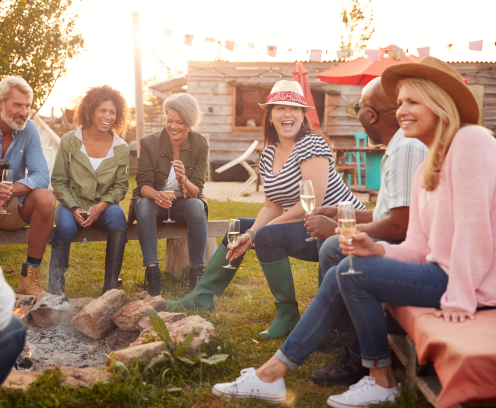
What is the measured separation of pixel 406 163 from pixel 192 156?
2.26 m

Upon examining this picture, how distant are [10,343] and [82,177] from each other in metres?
2.67

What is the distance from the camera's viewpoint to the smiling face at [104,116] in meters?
4.17

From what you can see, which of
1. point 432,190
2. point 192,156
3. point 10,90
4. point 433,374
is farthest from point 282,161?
point 10,90

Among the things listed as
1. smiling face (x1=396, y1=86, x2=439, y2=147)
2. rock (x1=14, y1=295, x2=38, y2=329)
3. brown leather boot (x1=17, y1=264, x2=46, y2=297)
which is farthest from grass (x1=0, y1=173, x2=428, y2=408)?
smiling face (x1=396, y1=86, x2=439, y2=147)

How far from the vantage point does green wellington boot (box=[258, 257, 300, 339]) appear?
314cm

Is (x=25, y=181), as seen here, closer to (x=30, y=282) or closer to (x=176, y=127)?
(x=30, y=282)

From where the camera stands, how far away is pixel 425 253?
226 centimetres

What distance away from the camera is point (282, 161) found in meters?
3.48

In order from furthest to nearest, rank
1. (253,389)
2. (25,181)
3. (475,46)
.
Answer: (475,46) < (25,181) < (253,389)

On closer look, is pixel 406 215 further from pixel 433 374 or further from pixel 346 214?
pixel 433 374

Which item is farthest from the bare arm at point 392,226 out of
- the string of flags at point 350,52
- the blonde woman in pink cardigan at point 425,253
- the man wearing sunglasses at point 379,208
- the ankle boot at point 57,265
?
the string of flags at point 350,52

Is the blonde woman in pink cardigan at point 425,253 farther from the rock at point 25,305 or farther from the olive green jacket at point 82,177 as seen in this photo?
the olive green jacket at point 82,177

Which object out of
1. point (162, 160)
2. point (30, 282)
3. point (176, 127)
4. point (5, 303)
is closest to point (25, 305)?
point (30, 282)

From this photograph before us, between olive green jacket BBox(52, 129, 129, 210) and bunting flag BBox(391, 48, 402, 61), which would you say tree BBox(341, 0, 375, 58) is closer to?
bunting flag BBox(391, 48, 402, 61)
